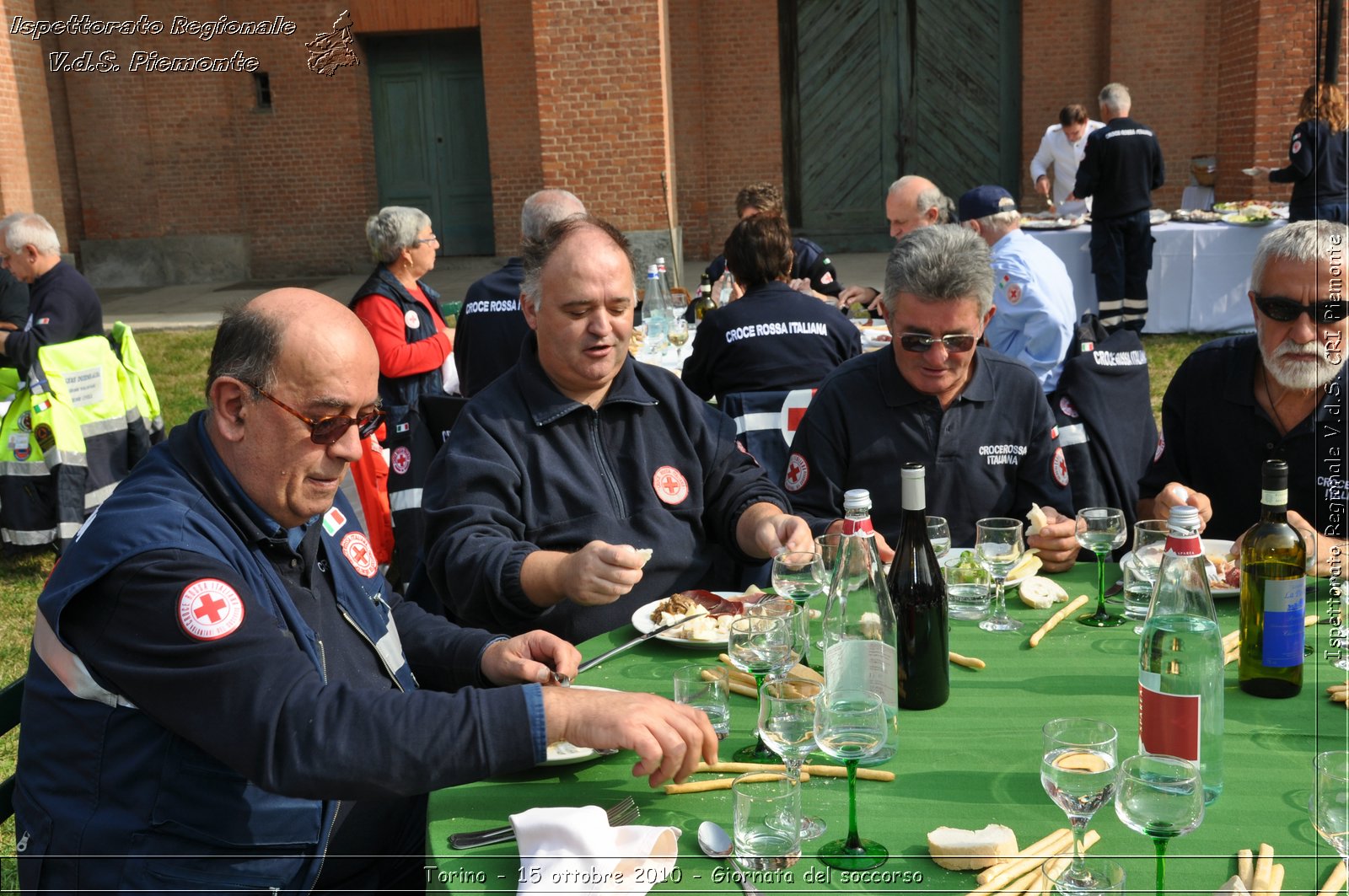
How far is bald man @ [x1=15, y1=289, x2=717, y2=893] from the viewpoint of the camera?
1726 mm

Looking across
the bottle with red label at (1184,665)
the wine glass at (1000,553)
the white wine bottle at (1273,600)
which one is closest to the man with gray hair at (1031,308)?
the wine glass at (1000,553)

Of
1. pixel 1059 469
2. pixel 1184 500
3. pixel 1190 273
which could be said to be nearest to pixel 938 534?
pixel 1184 500

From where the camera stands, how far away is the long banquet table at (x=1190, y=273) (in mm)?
10320

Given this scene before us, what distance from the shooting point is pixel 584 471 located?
296 cm

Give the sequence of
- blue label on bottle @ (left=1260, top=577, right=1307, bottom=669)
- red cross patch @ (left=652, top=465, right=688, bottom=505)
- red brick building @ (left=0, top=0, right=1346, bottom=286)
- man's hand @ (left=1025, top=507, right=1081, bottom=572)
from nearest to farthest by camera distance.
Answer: blue label on bottle @ (left=1260, top=577, right=1307, bottom=669), man's hand @ (left=1025, top=507, right=1081, bottom=572), red cross patch @ (left=652, top=465, right=688, bottom=505), red brick building @ (left=0, top=0, right=1346, bottom=286)

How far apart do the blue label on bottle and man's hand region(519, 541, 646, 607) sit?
1.19m

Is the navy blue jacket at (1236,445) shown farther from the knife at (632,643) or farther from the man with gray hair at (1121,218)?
the man with gray hair at (1121,218)

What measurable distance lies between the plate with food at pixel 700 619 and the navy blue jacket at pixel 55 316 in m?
5.08

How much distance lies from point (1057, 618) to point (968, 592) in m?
0.19

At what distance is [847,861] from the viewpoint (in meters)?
1.62

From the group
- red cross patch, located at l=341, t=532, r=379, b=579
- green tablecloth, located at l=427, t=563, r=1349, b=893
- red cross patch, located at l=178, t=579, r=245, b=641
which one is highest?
red cross patch, located at l=178, t=579, r=245, b=641

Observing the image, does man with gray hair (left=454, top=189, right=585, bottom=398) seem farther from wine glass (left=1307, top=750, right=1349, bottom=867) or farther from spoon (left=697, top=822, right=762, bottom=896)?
wine glass (left=1307, top=750, right=1349, bottom=867)

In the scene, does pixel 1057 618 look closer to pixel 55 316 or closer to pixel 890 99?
pixel 55 316

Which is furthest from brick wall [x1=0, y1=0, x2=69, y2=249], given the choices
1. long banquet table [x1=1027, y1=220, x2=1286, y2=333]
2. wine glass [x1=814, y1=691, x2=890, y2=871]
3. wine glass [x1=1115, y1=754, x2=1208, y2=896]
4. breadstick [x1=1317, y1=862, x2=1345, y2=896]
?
breadstick [x1=1317, y1=862, x2=1345, y2=896]
